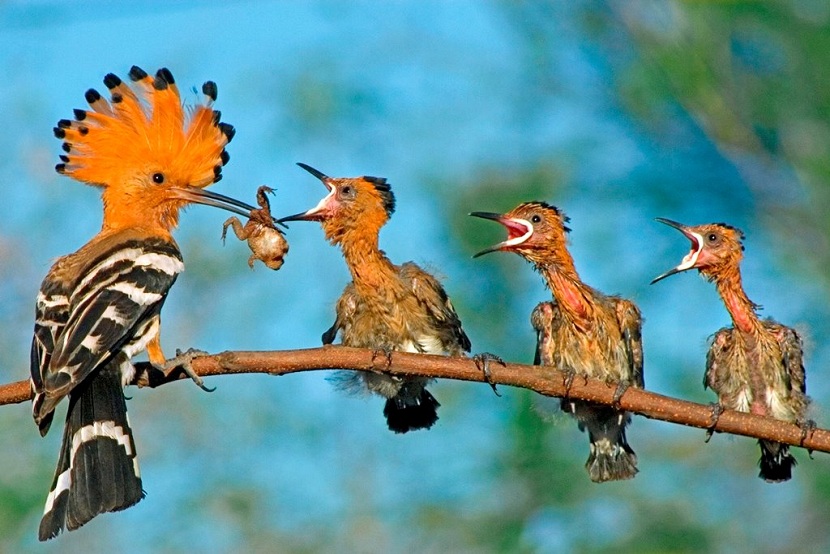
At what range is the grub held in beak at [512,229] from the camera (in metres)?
5.60

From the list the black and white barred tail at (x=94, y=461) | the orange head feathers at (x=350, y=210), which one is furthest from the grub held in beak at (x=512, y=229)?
the black and white barred tail at (x=94, y=461)

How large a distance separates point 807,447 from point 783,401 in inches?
42.6

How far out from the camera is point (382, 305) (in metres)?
5.64

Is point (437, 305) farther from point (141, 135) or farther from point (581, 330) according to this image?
point (141, 135)

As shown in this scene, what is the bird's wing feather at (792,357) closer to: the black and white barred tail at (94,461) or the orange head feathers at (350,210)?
the orange head feathers at (350,210)

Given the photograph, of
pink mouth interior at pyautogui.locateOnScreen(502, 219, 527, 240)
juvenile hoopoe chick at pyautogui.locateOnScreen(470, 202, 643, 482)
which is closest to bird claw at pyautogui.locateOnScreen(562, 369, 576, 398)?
juvenile hoopoe chick at pyautogui.locateOnScreen(470, 202, 643, 482)

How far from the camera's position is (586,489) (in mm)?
10102

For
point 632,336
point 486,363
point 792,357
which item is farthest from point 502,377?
point 792,357

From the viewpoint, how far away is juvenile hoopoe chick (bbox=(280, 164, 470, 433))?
5.64m

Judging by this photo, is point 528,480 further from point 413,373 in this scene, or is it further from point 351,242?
point 413,373

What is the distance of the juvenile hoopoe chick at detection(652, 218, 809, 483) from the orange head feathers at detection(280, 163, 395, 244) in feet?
4.17

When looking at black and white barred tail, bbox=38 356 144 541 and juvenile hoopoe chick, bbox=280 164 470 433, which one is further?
juvenile hoopoe chick, bbox=280 164 470 433

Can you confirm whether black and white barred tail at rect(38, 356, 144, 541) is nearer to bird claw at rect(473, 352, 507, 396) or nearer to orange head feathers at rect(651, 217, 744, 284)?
bird claw at rect(473, 352, 507, 396)

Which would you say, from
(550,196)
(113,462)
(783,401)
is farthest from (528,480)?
(113,462)
